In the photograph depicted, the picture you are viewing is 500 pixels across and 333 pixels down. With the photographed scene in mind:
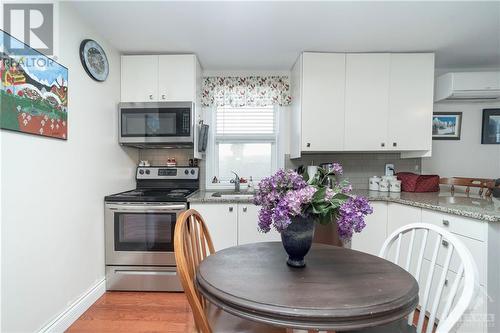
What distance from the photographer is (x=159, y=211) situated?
2.10m

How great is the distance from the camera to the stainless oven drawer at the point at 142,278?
2133 millimetres

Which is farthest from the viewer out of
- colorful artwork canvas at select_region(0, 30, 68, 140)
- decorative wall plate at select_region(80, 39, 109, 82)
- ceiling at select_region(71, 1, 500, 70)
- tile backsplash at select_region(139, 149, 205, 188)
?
tile backsplash at select_region(139, 149, 205, 188)

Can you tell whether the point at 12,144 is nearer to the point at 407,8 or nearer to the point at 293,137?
the point at 293,137

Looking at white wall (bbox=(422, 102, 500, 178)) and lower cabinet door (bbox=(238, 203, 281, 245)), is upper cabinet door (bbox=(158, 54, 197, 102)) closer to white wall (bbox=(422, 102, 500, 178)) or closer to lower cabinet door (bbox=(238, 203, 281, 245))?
lower cabinet door (bbox=(238, 203, 281, 245))

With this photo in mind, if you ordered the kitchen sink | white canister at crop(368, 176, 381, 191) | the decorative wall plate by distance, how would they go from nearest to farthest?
the decorative wall plate
the kitchen sink
white canister at crop(368, 176, 381, 191)

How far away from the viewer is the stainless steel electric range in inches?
82.7

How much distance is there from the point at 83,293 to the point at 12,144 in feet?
4.04

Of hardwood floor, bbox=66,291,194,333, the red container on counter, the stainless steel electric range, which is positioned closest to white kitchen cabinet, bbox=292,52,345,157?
the red container on counter

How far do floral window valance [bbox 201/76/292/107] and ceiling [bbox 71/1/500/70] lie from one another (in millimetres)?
284

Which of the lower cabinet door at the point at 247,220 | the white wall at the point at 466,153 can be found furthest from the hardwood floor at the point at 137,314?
the white wall at the point at 466,153

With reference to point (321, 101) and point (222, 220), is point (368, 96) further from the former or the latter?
point (222, 220)

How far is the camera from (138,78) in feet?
7.77

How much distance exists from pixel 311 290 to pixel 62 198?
66.4 inches

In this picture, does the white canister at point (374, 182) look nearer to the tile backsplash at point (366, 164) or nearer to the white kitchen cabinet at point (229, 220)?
the tile backsplash at point (366, 164)
